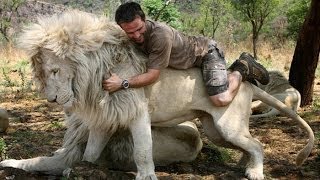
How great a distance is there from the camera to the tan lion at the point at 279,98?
7.11 m

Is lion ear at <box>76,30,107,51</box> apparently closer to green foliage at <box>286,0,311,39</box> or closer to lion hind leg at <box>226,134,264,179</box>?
lion hind leg at <box>226,134,264,179</box>

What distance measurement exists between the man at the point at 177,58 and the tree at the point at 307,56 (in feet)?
10.0

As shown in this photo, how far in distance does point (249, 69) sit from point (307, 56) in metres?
3.33

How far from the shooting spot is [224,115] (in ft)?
14.0

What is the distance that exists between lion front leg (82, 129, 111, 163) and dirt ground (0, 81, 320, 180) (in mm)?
265

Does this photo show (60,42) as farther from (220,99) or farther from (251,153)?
(251,153)

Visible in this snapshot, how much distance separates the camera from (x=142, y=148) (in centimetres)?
384

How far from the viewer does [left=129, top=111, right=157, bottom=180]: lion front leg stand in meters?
3.84

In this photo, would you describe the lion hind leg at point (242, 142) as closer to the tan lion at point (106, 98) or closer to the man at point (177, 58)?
the tan lion at point (106, 98)

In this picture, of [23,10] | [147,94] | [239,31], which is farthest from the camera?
[23,10]

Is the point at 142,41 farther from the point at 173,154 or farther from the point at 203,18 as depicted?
the point at 203,18

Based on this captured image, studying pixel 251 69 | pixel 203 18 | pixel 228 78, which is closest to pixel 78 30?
pixel 228 78

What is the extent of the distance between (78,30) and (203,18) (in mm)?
29471

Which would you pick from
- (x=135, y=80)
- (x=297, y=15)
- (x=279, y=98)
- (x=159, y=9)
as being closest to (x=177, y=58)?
(x=135, y=80)
